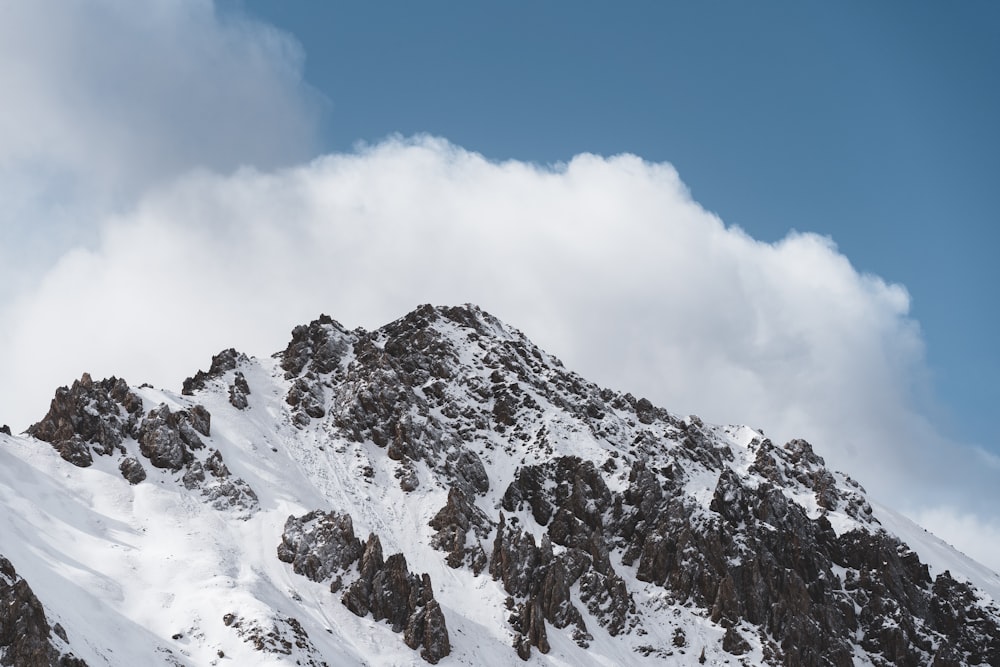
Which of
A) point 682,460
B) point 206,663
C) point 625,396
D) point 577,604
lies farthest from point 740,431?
point 206,663

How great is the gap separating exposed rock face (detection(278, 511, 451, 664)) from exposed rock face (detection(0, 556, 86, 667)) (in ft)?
101

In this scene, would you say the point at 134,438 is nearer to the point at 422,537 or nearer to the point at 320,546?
the point at 320,546

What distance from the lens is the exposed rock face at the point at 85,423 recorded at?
96.2 metres

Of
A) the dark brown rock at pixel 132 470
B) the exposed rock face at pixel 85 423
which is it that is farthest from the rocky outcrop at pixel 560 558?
the exposed rock face at pixel 85 423

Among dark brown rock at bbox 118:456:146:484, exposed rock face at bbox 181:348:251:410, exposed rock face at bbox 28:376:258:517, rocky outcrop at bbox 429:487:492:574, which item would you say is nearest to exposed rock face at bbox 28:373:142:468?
exposed rock face at bbox 28:376:258:517

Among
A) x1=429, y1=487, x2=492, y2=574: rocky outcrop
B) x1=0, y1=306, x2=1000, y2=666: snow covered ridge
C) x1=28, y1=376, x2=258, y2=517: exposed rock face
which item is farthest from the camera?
x1=429, y1=487, x2=492, y2=574: rocky outcrop

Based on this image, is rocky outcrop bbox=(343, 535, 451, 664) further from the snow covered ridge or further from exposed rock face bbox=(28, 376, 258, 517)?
exposed rock face bbox=(28, 376, 258, 517)

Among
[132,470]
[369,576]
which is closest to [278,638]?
[369,576]

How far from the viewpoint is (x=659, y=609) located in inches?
4011

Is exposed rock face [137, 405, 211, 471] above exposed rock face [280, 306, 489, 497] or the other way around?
the other way around

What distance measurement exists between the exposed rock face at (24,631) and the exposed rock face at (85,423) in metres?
38.1

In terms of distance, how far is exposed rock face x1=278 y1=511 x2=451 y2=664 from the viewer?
3282 inches

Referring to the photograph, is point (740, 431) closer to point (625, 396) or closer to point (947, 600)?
point (625, 396)

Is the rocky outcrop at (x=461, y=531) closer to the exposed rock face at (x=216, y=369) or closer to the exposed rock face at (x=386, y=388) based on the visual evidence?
the exposed rock face at (x=386, y=388)
